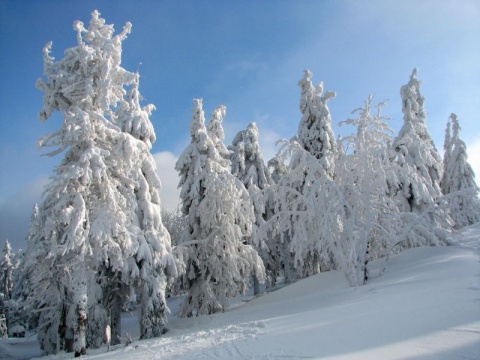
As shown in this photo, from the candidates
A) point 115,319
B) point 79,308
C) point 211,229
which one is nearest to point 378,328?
point 79,308

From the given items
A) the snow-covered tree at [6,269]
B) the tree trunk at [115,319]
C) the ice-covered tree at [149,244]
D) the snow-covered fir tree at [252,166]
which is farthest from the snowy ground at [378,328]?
the snow-covered tree at [6,269]

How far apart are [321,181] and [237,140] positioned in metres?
16.5

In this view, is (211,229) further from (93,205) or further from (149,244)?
(93,205)

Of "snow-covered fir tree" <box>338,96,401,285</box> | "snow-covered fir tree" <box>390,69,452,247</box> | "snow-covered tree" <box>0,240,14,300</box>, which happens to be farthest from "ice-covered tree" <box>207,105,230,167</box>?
"snow-covered tree" <box>0,240,14,300</box>

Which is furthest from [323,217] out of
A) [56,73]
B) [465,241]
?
[56,73]

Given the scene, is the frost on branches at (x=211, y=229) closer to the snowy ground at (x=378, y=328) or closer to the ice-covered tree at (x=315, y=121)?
the ice-covered tree at (x=315, y=121)

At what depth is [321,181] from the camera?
47.6ft

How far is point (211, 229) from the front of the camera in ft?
67.8

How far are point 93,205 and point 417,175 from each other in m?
16.4

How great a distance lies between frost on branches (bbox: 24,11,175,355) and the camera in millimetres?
11406

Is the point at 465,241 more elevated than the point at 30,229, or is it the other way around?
the point at 30,229

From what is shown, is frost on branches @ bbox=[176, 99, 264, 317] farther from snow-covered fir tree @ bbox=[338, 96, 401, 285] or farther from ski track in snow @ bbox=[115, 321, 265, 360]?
ski track in snow @ bbox=[115, 321, 265, 360]

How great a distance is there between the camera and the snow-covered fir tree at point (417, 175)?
1478 cm

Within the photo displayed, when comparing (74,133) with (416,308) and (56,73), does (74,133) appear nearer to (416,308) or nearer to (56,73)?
(56,73)
